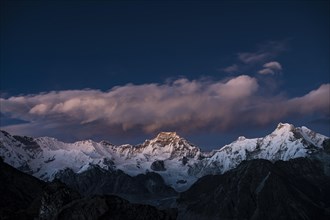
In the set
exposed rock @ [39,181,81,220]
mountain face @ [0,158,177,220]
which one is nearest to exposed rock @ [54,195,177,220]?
mountain face @ [0,158,177,220]

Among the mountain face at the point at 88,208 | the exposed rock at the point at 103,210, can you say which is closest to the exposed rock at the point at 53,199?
the mountain face at the point at 88,208

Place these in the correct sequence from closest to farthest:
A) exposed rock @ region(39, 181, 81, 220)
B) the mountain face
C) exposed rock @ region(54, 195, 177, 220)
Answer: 1. exposed rock @ region(54, 195, 177, 220)
2. the mountain face
3. exposed rock @ region(39, 181, 81, 220)

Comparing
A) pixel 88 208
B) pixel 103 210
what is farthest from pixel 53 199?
pixel 103 210

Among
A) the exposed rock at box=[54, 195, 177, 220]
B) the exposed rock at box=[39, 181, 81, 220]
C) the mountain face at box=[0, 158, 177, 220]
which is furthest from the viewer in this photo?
the exposed rock at box=[39, 181, 81, 220]

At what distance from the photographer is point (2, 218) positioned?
90.2m

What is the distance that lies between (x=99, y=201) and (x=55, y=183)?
1286 cm

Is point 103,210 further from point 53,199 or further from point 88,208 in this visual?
point 53,199

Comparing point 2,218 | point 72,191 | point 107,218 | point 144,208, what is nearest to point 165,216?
point 144,208

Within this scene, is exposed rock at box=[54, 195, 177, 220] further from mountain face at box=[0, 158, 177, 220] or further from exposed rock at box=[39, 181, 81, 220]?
exposed rock at box=[39, 181, 81, 220]

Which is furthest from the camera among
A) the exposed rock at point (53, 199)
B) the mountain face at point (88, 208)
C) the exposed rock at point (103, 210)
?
the exposed rock at point (53, 199)

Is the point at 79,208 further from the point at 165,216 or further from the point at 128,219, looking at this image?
the point at 165,216

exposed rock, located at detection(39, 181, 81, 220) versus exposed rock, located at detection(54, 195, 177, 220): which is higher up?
exposed rock, located at detection(39, 181, 81, 220)

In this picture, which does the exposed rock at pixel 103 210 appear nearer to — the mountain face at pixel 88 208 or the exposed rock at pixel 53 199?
the mountain face at pixel 88 208

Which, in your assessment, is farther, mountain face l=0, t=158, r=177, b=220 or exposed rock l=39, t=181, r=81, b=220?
exposed rock l=39, t=181, r=81, b=220
